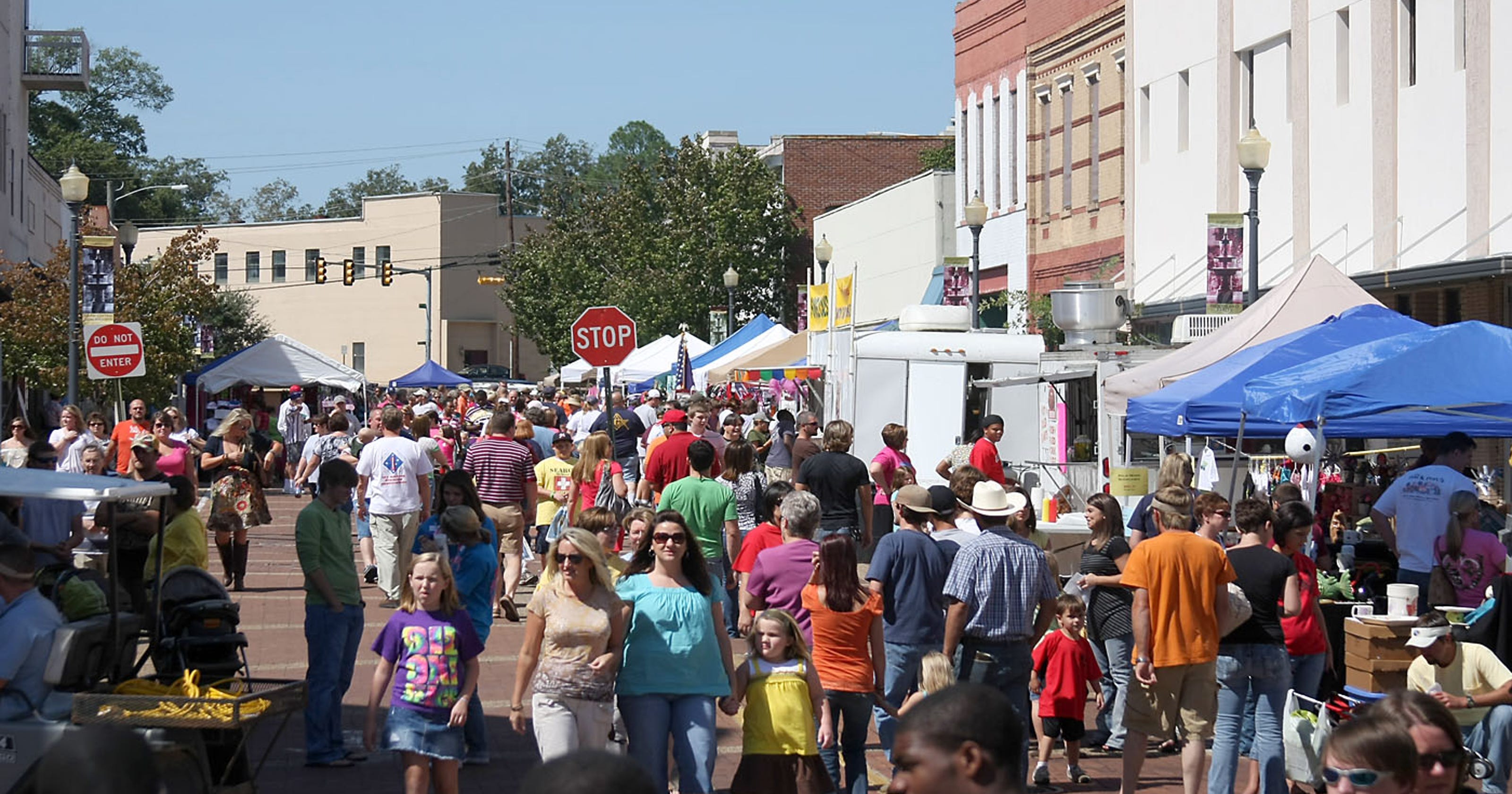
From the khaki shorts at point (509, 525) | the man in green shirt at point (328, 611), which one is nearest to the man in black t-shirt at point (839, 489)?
the khaki shorts at point (509, 525)

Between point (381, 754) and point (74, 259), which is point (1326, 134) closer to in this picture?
point (74, 259)

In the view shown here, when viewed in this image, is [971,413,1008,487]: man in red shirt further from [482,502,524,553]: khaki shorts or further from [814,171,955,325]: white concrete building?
[814,171,955,325]: white concrete building

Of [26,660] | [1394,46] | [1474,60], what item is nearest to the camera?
[26,660]

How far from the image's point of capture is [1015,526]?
434 inches

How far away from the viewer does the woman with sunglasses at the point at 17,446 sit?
1527cm

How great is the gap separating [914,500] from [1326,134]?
19.7 m

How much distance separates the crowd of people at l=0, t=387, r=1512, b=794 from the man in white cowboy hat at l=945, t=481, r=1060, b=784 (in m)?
0.01

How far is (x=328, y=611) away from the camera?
9758 millimetres

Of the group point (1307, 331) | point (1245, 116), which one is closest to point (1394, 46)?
point (1245, 116)

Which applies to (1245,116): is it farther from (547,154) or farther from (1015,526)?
(547,154)

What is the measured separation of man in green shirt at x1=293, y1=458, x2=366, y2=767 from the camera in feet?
31.9

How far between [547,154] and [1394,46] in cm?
11325

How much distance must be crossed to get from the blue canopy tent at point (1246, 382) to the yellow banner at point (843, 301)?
9.90m

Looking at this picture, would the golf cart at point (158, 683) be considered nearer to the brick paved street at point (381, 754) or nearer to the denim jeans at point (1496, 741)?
the brick paved street at point (381, 754)
